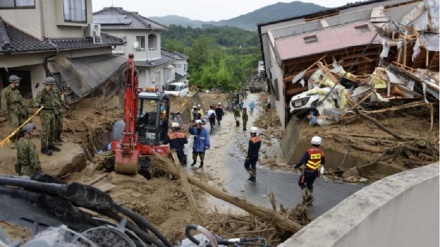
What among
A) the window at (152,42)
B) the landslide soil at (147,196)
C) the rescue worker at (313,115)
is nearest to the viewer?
the landslide soil at (147,196)

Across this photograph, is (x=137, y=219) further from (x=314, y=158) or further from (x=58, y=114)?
(x=58, y=114)

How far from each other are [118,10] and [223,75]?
17.5 meters

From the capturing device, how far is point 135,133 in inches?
400

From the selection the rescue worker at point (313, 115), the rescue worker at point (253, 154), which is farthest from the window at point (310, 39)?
the rescue worker at point (253, 154)

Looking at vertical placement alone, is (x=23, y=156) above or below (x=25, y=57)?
below

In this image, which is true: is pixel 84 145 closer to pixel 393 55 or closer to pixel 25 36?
pixel 25 36

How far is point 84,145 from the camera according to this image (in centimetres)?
1254

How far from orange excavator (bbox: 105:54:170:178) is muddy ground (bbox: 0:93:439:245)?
0.38 metres

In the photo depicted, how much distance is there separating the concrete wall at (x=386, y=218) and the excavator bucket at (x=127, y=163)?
6.57 metres

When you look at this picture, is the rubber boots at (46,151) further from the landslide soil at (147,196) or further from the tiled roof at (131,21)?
the tiled roof at (131,21)

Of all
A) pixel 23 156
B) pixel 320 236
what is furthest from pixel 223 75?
pixel 320 236

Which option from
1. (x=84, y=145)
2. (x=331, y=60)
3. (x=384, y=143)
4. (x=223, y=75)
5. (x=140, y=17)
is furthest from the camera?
(x=223, y=75)

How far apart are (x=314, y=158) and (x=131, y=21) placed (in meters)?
25.1

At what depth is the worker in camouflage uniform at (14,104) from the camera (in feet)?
30.4
